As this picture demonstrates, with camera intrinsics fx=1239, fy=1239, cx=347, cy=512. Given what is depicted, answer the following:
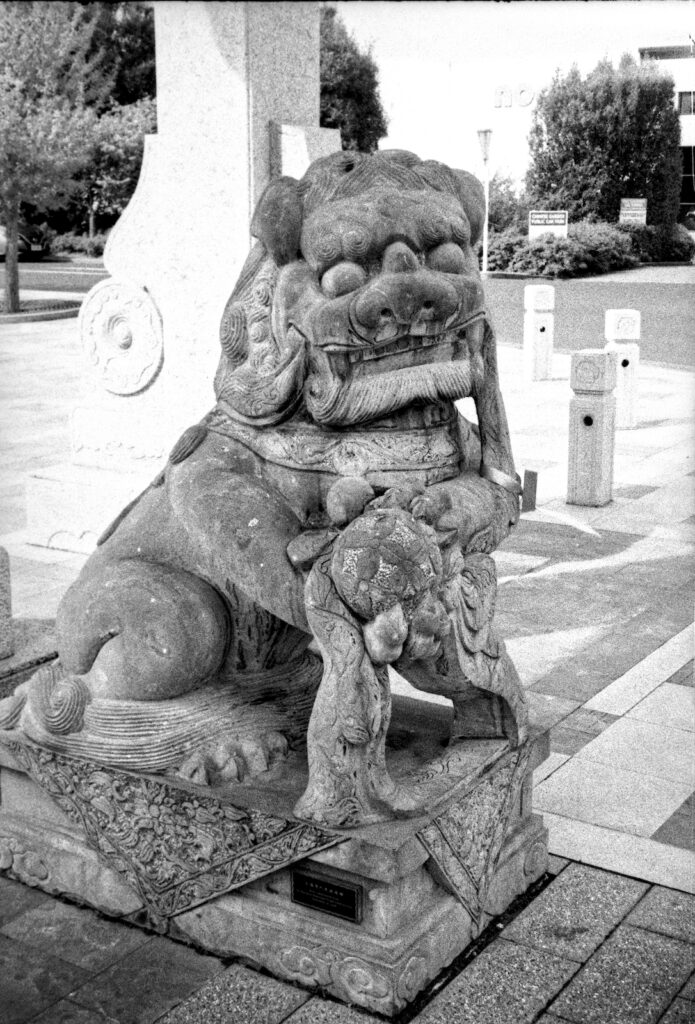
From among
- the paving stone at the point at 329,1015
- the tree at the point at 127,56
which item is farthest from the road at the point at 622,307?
the paving stone at the point at 329,1015

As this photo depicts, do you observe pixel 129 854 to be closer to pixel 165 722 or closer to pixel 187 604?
pixel 165 722

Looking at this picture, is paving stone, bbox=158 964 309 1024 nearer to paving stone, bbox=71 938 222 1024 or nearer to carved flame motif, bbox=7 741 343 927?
paving stone, bbox=71 938 222 1024

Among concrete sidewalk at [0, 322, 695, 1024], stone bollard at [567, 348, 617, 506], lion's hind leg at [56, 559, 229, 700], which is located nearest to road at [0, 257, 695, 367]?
stone bollard at [567, 348, 617, 506]

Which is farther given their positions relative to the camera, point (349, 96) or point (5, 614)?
point (349, 96)

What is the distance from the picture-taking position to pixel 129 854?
3252 millimetres

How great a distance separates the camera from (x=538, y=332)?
14.0 metres

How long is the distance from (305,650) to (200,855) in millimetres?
647

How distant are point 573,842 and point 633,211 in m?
23.6

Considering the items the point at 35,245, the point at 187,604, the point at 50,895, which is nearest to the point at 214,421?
the point at 187,604

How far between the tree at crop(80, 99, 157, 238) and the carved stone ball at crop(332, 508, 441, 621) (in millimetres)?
21516

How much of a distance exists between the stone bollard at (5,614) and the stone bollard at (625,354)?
21.3 ft

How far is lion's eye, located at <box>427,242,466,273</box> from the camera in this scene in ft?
9.69

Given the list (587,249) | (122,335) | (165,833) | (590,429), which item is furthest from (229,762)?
(587,249)

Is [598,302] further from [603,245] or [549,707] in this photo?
[549,707]
